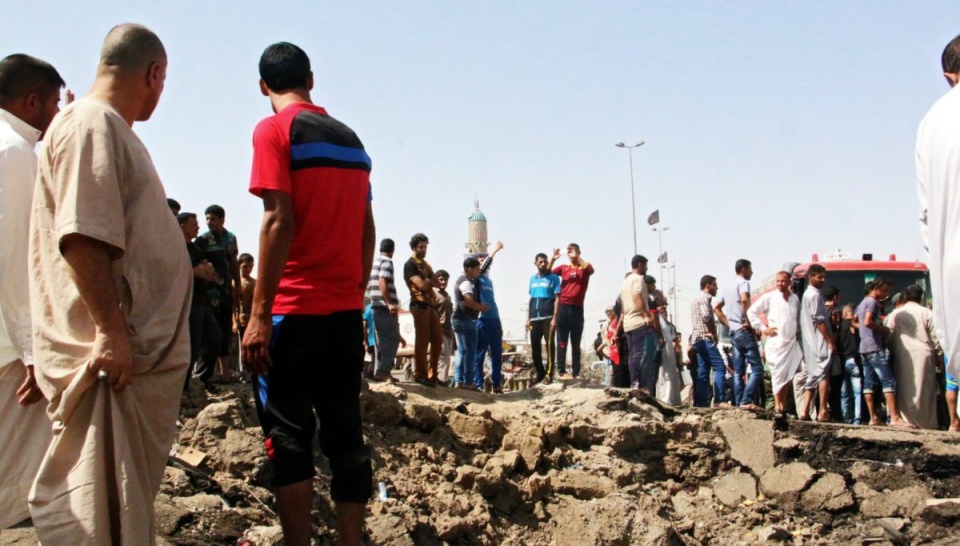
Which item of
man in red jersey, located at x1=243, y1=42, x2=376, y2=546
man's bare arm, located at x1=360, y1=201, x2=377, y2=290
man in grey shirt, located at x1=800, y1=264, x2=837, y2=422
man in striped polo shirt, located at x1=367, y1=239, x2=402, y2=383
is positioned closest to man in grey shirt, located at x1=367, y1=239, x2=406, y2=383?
man in striped polo shirt, located at x1=367, y1=239, x2=402, y2=383

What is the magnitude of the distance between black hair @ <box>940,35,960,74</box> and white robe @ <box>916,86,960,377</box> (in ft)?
0.63

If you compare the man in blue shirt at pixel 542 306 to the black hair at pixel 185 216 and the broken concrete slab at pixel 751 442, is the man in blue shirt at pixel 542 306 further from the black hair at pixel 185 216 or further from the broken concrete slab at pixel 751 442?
the black hair at pixel 185 216

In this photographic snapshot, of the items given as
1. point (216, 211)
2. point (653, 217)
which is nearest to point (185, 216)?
point (216, 211)

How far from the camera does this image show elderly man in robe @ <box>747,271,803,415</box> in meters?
10.6

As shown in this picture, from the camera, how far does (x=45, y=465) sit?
2.97m

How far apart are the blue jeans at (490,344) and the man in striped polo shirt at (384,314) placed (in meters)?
1.72

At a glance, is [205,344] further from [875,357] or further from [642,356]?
[875,357]

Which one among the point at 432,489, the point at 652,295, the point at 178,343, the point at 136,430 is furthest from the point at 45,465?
the point at 652,295

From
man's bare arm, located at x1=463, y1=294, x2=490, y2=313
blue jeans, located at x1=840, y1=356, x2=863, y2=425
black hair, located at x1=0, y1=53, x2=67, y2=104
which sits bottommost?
blue jeans, located at x1=840, y1=356, x2=863, y2=425

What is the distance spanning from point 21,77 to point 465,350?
7705mm

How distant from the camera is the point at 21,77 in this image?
12.4ft

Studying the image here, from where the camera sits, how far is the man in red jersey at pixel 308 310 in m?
3.79

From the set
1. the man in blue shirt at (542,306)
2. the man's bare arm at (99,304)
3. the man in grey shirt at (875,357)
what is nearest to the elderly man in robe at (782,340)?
the man in grey shirt at (875,357)

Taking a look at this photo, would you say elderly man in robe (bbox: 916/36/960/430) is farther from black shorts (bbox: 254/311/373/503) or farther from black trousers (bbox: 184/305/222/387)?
black trousers (bbox: 184/305/222/387)
